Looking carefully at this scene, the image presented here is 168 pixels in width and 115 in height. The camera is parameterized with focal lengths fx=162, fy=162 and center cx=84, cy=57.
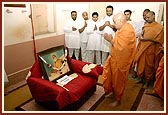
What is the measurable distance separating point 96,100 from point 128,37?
951 mm

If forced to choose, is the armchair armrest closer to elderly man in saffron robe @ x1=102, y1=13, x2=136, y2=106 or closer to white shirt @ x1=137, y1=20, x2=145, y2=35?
elderly man in saffron robe @ x1=102, y1=13, x2=136, y2=106

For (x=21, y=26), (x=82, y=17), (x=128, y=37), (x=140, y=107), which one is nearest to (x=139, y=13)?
(x=82, y=17)

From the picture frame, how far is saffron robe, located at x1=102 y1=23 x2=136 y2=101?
57cm

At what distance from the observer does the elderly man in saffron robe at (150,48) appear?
2.41 metres

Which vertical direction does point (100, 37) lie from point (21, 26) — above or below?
below

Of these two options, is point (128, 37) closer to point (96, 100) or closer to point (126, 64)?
point (126, 64)

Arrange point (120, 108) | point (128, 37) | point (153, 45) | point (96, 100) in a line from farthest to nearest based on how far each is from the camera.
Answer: point (153, 45)
point (96, 100)
point (120, 108)
point (128, 37)

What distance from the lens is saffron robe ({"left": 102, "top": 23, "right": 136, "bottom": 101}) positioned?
187cm

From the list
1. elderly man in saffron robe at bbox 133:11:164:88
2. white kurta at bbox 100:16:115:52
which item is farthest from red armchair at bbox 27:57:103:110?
white kurta at bbox 100:16:115:52

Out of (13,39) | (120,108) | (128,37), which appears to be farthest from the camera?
(13,39)

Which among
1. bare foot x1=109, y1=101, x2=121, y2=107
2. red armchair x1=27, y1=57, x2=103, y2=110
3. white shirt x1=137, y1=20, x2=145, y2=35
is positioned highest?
white shirt x1=137, y1=20, x2=145, y2=35

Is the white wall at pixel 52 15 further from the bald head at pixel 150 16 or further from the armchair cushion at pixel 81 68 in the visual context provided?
the armchair cushion at pixel 81 68

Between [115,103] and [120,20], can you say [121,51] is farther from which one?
[115,103]

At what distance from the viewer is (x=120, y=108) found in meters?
2.05
